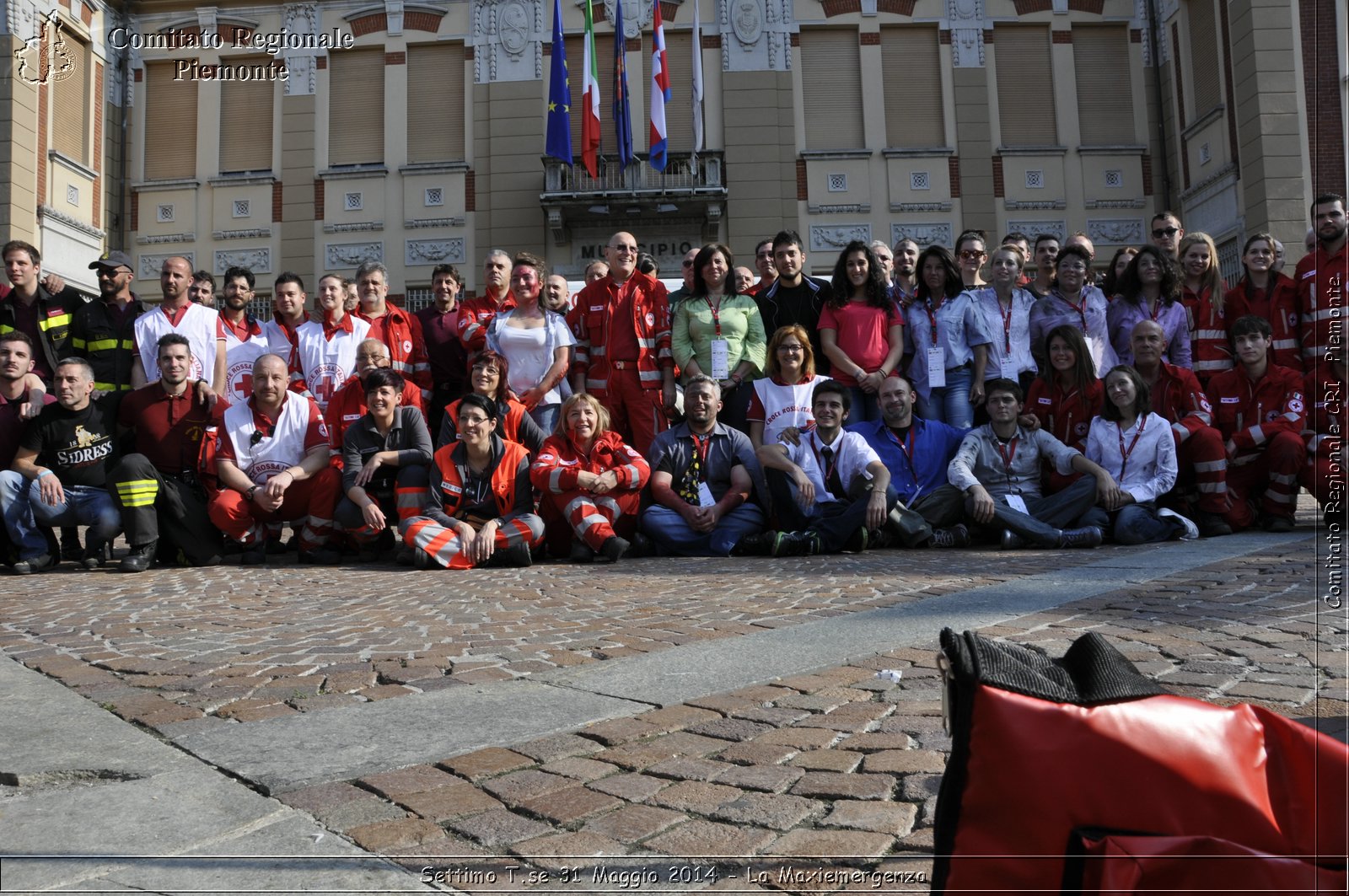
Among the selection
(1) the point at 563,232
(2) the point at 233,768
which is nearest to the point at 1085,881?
(2) the point at 233,768

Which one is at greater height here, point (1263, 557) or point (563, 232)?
point (563, 232)

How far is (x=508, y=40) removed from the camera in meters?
23.5

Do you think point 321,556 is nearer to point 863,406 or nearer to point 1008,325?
point 863,406

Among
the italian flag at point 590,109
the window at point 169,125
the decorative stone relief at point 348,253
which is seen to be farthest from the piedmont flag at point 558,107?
the window at point 169,125

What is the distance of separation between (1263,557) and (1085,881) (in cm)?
586

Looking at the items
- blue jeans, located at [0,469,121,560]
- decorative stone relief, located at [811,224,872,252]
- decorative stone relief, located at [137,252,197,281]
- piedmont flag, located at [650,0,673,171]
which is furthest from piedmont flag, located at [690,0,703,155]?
blue jeans, located at [0,469,121,560]

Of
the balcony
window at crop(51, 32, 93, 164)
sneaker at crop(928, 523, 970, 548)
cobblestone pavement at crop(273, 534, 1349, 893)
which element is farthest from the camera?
the balcony

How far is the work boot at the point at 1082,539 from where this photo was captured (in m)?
7.75

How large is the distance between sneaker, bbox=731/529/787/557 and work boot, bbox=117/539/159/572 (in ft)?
13.5

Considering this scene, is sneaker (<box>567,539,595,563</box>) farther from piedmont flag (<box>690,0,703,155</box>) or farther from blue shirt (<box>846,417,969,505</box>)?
piedmont flag (<box>690,0,703,155</box>)

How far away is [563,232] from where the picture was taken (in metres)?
23.3

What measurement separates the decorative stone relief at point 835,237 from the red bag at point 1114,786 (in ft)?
73.5

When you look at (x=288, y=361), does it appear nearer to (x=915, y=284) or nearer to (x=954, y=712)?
(x=915, y=284)

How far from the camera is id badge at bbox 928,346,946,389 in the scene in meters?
8.66
